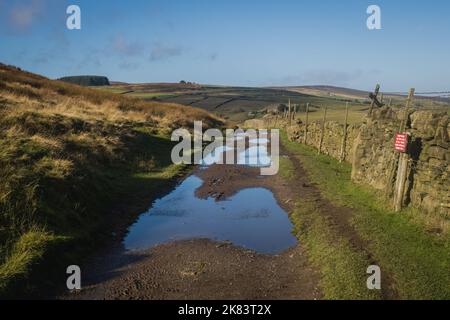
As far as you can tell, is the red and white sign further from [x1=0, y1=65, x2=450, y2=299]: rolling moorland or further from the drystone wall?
[x1=0, y1=65, x2=450, y2=299]: rolling moorland

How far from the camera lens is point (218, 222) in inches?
558

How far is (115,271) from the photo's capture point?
10.0 meters

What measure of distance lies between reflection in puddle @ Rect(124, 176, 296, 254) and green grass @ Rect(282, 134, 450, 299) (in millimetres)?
1049

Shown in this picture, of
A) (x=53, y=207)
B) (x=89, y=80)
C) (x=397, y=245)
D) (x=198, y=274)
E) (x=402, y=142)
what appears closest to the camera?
(x=198, y=274)

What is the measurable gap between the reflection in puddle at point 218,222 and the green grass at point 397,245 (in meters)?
1.05

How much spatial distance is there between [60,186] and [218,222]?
5431 millimetres

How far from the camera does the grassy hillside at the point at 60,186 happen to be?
9719 mm

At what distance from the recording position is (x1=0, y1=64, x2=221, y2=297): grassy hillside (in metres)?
9.72

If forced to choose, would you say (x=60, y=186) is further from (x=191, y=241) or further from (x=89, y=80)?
(x=89, y=80)

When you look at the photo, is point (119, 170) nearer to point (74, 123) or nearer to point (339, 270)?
point (74, 123)

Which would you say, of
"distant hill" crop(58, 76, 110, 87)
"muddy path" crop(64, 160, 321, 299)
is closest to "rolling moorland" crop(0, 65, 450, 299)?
"muddy path" crop(64, 160, 321, 299)

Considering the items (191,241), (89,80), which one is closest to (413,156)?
(191,241)
